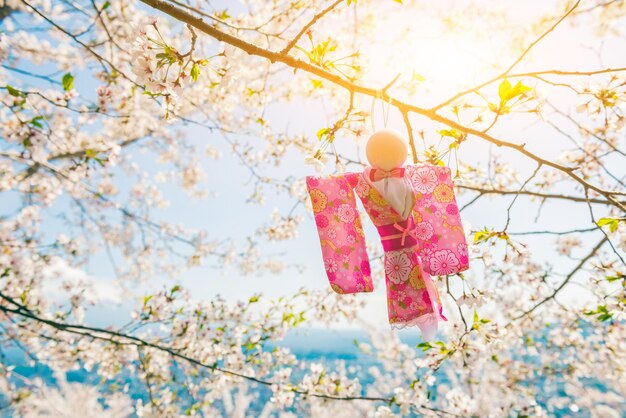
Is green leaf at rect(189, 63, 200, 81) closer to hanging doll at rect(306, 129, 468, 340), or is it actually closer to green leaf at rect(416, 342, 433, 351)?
hanging doll at rect(306, 129, 468, 340)

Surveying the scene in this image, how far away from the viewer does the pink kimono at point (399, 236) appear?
177 cm

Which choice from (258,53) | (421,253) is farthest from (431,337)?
(258,53)

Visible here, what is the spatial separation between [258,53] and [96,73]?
215 inches

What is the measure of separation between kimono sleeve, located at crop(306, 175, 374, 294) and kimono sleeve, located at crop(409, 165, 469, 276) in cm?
30

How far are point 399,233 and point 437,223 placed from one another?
0.20 m

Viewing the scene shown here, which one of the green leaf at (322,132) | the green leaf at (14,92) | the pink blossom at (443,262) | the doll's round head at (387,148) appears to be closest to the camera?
the doll's round head at (387,148)

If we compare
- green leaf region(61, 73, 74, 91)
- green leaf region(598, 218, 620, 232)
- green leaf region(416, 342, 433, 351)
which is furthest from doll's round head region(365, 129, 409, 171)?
green leaf region(61, 73, 74, 91)

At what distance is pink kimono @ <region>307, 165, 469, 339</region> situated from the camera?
69.6 inches

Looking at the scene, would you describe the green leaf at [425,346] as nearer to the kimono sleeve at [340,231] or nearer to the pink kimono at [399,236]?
the pink kimono at [399,236]

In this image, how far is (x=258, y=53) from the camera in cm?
187

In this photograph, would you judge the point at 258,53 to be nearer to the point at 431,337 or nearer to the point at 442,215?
the point at 442,215

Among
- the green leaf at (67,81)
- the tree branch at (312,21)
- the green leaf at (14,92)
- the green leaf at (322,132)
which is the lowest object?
the green leaf at (322,132)

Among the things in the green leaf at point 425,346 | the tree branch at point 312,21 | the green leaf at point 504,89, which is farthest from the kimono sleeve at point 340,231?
the green leaf at point 425,346

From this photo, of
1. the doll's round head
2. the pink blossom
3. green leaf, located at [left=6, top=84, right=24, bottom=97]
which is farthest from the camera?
green leaf, located at [left=6, top=84, right=24, bottom=97]
